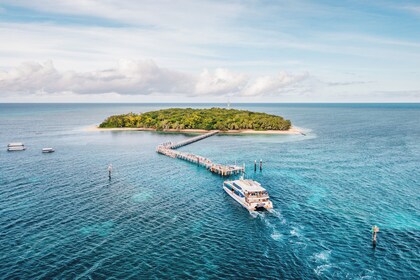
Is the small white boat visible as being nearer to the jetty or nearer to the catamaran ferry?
the jetty

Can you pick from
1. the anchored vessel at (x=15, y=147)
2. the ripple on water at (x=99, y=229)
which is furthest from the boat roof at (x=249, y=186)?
the anchored vessel at (x=15, y=147)

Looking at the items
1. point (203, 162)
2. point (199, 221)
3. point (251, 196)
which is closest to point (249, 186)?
point (251, 196)

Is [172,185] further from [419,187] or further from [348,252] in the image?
[419,187]

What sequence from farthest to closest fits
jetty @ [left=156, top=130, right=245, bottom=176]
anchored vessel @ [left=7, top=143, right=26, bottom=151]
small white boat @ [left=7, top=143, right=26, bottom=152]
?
anchored vessel @ [left=7, top=143, right=26, bottom=151] < small white boat @ [left=7, top=143, right=26, bottom=152] < jetty @ [left=156, top=130, right=245, bottom=176]

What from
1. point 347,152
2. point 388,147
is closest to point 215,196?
point 347,152

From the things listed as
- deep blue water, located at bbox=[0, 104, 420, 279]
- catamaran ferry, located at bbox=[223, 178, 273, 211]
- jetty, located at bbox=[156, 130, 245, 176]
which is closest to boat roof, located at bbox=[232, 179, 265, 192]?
catamaran ferry, located at bbox=[223, 178, 273, 211]

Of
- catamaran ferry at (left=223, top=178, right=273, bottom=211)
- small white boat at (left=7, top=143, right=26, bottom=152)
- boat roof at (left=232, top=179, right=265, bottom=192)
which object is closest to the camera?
catamaran ferry at (left=223, top=178, right=273, bottom=211)

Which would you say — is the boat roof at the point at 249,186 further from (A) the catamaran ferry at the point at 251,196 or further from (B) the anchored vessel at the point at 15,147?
(B) the anchored vessel at the point at 15,147
